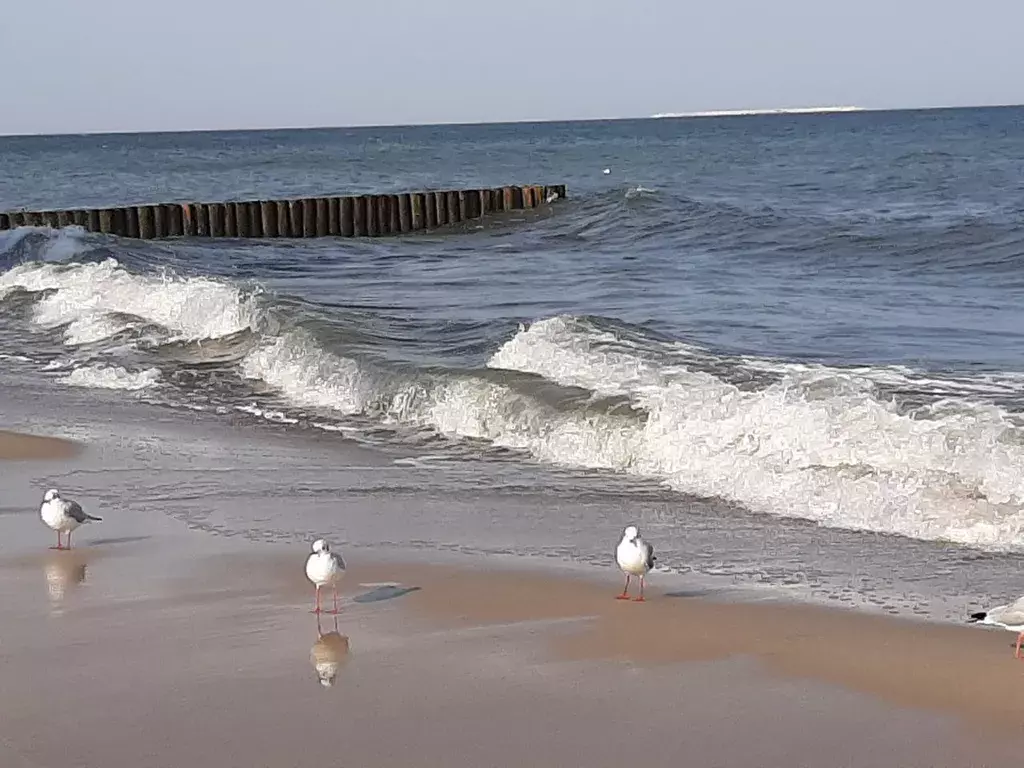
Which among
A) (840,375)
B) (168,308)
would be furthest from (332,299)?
(840,375)

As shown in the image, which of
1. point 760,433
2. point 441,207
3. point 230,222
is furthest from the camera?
point 441,207

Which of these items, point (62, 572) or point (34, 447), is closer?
point (62, 572)

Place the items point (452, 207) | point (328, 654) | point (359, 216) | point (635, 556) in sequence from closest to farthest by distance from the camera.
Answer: point (328, 654) → point (635, 556) → point (359, 216) → point (452, 207)

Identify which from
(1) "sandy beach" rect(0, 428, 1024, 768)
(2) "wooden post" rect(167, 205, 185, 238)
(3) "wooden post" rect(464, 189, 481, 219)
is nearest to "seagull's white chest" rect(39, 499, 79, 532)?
(1) "sandy beach" rect(0, 428, 1024, 768)

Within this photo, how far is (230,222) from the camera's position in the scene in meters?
30.8

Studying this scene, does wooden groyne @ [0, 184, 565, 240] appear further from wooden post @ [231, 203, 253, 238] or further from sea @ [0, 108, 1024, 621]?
sea @ [0, 108, 1024, 621]

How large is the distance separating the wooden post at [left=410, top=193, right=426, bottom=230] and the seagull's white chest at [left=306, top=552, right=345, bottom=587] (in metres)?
25.9

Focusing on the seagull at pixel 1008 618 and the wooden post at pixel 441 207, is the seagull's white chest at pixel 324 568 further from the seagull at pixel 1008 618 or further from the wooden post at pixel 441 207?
the wooden post at pixel 441 207

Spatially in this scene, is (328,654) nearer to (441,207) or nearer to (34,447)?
(34,447)

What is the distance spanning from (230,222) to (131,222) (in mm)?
1879

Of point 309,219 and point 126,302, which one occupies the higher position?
point 126,302

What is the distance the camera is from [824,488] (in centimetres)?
863

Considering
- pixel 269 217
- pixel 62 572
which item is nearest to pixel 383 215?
pixel 269 217

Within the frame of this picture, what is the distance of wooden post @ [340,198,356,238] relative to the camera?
3133cm
